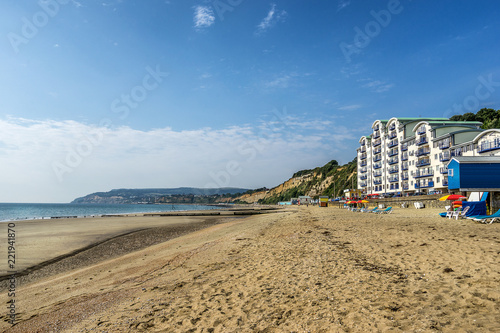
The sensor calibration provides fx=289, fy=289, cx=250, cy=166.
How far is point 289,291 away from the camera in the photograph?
725 centimetres

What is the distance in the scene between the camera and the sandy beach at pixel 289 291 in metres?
5.56

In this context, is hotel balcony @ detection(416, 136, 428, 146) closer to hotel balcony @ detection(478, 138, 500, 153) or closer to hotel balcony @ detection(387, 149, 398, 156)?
hotel balcony @ detection(387, 149, 398, 156)

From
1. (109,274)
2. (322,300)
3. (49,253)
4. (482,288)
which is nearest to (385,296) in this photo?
(322,300)

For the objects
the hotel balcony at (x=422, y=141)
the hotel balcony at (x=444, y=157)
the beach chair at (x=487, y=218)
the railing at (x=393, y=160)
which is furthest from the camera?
the railing at (x=393, y=160)

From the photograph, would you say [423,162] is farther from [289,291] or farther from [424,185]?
[289,291]

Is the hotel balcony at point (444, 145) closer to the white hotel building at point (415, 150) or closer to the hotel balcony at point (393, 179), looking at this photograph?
the white hotel building at point (415, 150)

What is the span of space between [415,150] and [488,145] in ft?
76.0

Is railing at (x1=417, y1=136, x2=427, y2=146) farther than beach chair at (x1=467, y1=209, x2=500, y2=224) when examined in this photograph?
Yes

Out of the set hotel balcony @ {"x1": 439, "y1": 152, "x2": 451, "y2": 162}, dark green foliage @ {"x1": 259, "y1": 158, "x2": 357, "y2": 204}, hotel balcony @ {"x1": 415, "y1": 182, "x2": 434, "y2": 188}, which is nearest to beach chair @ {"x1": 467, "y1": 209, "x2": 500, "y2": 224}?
hotel balcony @ {"x1": 439, "y1": 152, "x2": 451, "y2": 162}

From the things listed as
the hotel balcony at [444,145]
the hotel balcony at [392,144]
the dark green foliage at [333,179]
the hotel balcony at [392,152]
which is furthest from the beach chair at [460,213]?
the dark green foliage at [333,179]

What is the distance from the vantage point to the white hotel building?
56.4m

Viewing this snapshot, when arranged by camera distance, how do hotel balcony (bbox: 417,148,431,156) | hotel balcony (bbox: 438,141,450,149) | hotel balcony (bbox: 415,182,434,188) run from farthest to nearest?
hotel balcony (bbox: 417,148,431,156)
hotel balcony (bbox: 415,182,434,188)
hotel balcony (bbox: 438,141,450,149)

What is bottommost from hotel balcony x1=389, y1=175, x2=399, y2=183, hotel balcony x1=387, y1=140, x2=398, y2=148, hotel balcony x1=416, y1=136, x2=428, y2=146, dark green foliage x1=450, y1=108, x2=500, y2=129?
hotel balcony x1=389, y1=175, x2=399, y2=183

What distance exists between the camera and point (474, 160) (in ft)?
119
